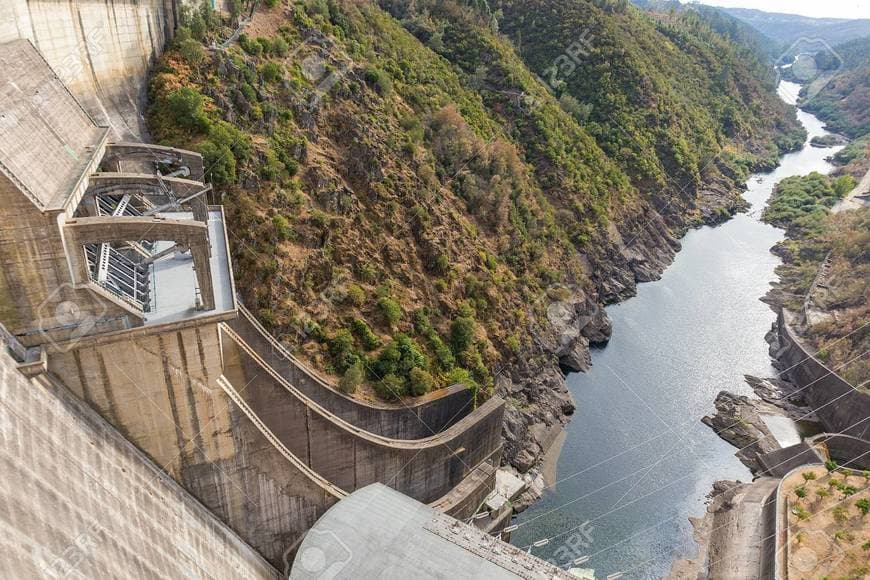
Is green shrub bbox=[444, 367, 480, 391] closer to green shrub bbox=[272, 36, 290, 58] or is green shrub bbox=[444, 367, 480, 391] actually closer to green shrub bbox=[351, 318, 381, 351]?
green shrub bbox=[351, 318, 381, 351]

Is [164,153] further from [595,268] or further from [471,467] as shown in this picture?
[595,268]

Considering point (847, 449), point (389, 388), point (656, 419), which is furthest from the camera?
point (656, 419)

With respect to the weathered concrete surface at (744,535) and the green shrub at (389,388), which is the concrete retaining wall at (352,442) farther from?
the weathered concrete surface at (744,535)

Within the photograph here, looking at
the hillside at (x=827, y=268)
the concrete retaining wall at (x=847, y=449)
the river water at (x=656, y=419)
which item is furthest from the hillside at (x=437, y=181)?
the concrete retaining wall at (x=847, y=449)

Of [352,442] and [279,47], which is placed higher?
[279,47]

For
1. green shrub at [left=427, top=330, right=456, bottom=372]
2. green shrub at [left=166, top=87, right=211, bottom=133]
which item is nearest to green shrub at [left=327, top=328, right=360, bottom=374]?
green shrub at [left=427, top=330, right=456, bottom=372]

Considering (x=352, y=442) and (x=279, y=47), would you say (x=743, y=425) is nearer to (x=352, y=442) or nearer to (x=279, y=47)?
(x=352, y=442)

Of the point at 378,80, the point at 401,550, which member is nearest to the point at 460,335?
the point at 401,550
